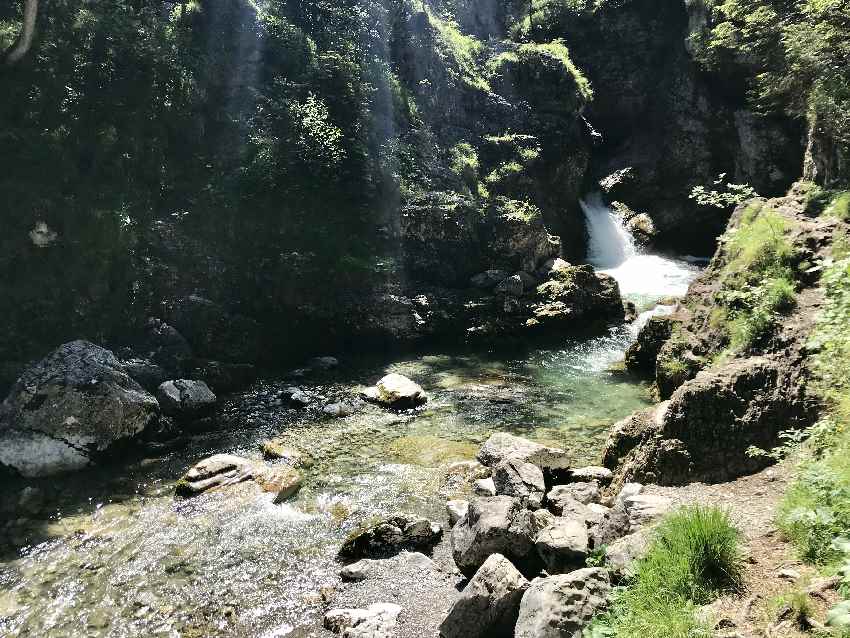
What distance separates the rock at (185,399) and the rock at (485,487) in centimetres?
889

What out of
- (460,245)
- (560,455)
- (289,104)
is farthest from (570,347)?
(289,104)

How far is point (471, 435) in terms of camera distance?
1395cm

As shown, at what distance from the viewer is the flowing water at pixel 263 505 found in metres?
8.16

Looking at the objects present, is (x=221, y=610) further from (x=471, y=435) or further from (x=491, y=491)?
(x=471, y=435)

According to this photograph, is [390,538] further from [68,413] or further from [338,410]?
[68,413]

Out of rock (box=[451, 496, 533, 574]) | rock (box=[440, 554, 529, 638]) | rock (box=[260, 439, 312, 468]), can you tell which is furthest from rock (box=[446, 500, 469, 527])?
rock (box=[260, 439, 312, 468])

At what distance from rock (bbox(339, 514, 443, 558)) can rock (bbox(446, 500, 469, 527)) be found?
0.46 meters

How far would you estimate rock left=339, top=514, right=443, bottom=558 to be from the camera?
913 cm

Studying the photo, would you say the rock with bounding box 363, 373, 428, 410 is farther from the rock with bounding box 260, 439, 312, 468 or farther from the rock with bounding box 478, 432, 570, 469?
the rock with bounding box 478, 432, 570, 469

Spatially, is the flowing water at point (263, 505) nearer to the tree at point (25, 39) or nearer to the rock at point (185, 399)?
the rock at point (185, 399)

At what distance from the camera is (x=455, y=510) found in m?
9.88

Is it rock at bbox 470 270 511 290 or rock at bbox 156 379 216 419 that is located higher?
rock at bbox 470 270 511 290

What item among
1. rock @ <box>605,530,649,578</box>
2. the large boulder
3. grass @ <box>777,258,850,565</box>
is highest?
grass @ <box>777,258,850,565</box>

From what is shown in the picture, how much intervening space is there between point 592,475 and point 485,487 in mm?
2057
